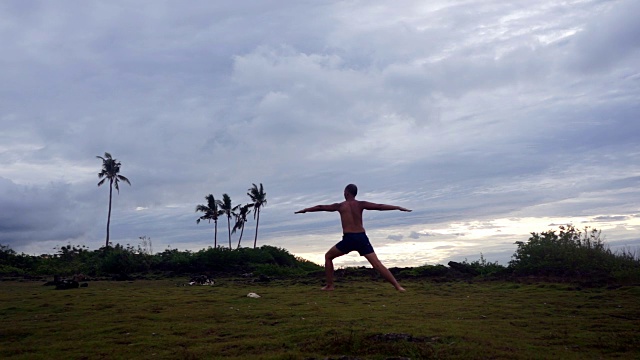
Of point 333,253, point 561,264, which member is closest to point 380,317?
point 333,253

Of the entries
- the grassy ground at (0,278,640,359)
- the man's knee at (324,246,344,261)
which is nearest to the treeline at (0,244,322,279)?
the grassy ground at (0,278,640,359)

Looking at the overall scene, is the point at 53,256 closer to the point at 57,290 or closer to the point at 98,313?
the point at 57,290

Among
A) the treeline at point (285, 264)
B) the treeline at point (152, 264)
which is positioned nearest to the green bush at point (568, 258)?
the treeline at point (285, 264)

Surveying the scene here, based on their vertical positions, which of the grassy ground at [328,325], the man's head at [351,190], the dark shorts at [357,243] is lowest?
the grassy ground at [328,325]

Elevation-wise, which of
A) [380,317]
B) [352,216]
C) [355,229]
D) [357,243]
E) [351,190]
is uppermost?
[351,190]

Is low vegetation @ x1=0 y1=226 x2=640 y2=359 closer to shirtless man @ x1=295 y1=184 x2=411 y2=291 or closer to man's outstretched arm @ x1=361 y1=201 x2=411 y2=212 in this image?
shirtless man @ x1=295 y1=184 x2=411 y2=291

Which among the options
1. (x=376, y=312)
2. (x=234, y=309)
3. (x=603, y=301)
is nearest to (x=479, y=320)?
(x=376, y=312)

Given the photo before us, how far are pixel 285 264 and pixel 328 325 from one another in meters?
31.3

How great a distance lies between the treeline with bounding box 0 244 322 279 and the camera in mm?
32250

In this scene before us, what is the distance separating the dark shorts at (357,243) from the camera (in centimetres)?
1121

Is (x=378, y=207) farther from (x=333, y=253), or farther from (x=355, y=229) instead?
(x=333, y=253)

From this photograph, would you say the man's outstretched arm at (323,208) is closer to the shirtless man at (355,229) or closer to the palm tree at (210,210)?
the shirtless man at (355,229)

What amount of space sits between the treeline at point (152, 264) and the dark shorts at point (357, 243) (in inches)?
768

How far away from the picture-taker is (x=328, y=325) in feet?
33.8
